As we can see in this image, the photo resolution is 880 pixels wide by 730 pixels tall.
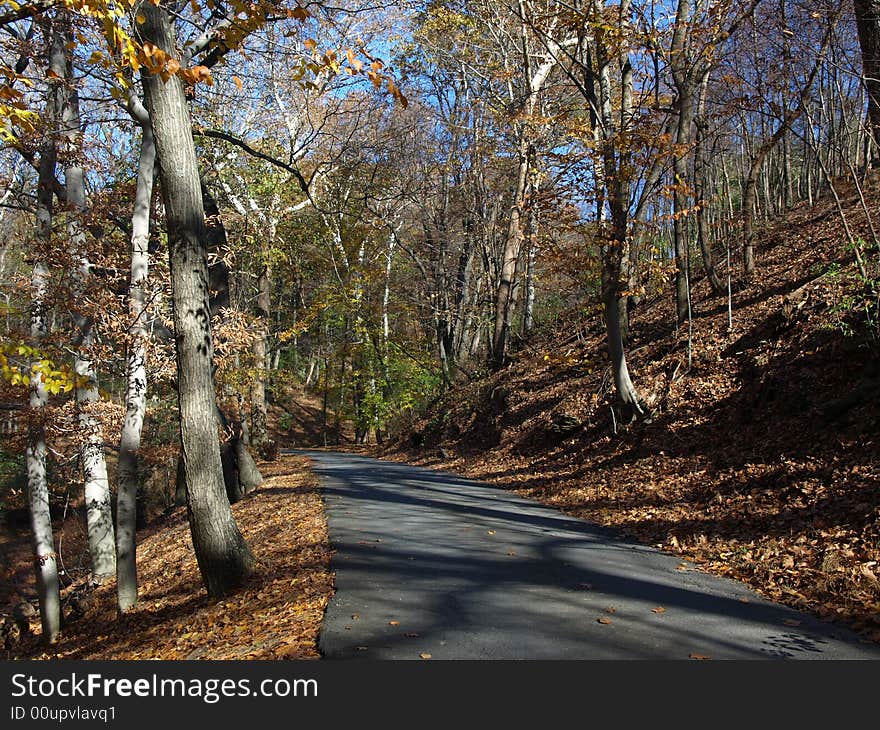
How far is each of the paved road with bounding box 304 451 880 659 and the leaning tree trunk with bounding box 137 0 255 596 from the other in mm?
1234

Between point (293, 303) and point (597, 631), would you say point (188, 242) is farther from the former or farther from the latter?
point (293, 303)

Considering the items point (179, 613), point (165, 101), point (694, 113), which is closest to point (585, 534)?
point (179, 613)

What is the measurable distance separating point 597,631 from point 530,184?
14657 millimetres

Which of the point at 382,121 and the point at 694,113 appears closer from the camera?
the point at 694,113

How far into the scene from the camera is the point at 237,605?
6.18 metres

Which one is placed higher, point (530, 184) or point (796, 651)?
point (530, 184)

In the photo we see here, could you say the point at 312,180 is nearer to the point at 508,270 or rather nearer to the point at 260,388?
the point at 508,270

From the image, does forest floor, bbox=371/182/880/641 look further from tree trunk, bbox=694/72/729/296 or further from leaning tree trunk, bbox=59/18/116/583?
leaning tree trunk, bbox=59/18/116/583

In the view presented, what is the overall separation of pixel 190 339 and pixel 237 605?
103 inches

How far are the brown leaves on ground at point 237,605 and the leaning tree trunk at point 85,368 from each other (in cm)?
72

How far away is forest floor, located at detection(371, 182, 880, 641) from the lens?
6422mm

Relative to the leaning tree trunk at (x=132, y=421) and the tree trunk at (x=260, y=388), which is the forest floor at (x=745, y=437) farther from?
the tree trunk at (x=260, y=388)

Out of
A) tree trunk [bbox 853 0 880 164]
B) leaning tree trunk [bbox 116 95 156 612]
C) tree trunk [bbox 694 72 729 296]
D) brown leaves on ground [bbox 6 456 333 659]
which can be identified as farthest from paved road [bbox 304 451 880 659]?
tree trunk [bbox 694 72 729 296]

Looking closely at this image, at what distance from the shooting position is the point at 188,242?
21.8 ft
